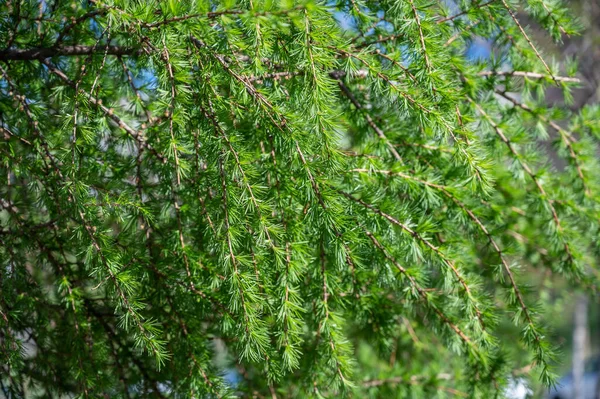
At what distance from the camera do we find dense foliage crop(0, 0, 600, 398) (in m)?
1.14

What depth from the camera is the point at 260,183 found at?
4.06 feet

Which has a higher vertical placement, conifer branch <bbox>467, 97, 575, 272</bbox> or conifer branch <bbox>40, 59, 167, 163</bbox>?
conifer branch <bbox>40, 59, 167, 163</bbox>

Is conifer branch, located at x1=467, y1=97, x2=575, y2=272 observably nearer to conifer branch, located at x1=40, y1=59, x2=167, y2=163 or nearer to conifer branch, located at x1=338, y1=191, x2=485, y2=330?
conifer branch, located at x1=338, y1=191, x2=485, y2=330

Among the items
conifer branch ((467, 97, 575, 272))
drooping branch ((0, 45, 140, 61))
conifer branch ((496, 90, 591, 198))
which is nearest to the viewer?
drooping branch ((0, 45, 140, 61))

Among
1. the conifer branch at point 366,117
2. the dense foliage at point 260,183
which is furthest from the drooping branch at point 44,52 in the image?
the conifer branch at point 366,117

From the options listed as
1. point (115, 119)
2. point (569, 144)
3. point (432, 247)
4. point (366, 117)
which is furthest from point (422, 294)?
point (115, 119)

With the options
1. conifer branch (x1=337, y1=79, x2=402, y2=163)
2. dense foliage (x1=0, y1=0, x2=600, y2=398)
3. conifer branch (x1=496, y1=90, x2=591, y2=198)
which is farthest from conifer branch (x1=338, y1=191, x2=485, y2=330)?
conifer branch (x1=496, y1=90, x2=591, y2=198)

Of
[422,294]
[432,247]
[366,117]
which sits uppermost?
[366,117]

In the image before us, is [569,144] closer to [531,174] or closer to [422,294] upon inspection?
[531,174]

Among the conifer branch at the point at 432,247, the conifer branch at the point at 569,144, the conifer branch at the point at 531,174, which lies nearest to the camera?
the conifer branch at the point at 432,247

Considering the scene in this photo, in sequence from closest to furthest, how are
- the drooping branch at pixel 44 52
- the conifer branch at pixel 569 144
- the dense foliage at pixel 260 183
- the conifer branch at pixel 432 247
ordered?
the dense foliage at pixel 260 183 < the conifer branch at pixel 432 247 < the drooping branch at pixel 44 52 < the conifer branch at pixel 569 144

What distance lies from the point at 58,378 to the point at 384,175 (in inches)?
38.8

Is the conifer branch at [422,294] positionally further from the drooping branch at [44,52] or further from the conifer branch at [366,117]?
the drooping branch at [44,52]

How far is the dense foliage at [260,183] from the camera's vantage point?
1.14 metres
